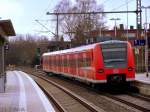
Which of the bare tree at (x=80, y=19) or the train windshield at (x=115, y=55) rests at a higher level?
the bare tree at (x=80, y=19)

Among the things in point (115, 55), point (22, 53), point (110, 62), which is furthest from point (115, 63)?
point (22, 53)

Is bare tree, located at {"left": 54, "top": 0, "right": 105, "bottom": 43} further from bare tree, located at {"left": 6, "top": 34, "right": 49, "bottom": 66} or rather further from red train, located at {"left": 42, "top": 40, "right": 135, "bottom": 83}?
red train, located at {"left": 42, "top": 40, "right": 135, "bottom": 83}

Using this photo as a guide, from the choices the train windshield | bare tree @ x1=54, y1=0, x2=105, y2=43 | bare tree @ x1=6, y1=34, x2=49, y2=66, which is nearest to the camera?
the train windshield

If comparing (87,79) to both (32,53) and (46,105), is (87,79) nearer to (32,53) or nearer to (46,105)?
(46,105)

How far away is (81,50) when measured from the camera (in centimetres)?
3319

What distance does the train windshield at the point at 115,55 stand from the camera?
27844 mm

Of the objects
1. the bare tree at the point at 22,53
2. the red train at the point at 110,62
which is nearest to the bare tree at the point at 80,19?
the bare tree at the point at 22,53

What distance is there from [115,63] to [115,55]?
49 centimetres

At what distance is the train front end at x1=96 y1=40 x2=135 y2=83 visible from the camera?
2753 cm

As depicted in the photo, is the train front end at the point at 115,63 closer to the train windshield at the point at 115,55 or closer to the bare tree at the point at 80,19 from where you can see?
the train windshield at the point at 115,55

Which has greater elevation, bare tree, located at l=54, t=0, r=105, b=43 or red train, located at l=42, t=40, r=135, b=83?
bare tree, located at l=54, t=0, r=105, b=43

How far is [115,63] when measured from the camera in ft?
91.3

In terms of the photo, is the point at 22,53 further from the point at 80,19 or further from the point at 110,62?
the point at 110,62

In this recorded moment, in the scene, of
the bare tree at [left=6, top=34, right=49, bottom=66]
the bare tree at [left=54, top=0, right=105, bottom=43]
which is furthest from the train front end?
the bare tree at [left=6, top=34, right=49, bottom=66]
